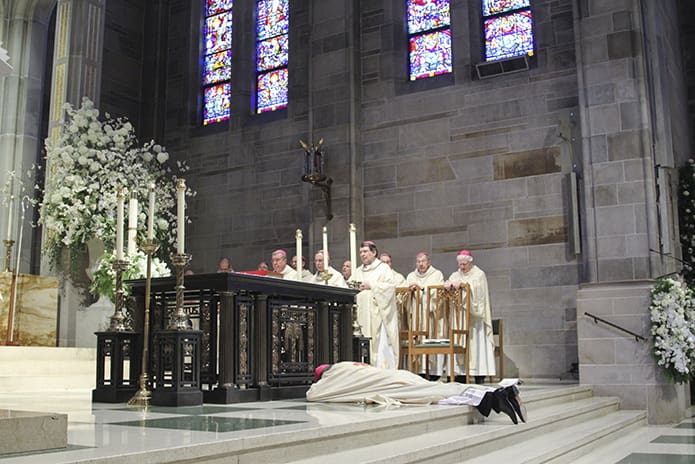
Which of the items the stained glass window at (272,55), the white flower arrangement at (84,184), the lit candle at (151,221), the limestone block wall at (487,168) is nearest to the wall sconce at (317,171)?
the limestone block wall at (487,168)

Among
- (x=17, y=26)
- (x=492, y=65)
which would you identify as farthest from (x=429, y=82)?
(x=17, y=26)

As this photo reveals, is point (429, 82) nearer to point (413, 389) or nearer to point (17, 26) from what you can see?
point (17, 26)

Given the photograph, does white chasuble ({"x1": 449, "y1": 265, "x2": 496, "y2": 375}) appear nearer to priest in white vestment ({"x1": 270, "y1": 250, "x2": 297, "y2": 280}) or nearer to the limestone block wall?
the limestone block wall

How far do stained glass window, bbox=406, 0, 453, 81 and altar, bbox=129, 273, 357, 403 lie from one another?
672cm

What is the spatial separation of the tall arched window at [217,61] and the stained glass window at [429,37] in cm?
383

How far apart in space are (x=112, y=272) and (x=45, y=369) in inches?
51.2

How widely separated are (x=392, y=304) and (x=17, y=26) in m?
7.45

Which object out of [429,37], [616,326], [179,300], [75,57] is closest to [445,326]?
[616,326]

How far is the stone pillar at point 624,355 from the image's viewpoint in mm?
9922

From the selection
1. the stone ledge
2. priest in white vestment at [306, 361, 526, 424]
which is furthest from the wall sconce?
the stone ledge

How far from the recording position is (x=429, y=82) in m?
13.3

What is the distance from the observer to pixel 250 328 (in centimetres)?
679

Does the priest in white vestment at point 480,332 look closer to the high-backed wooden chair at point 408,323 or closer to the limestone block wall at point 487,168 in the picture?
the high-backed wooden chair at point 408,323

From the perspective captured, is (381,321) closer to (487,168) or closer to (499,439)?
(487,168)
